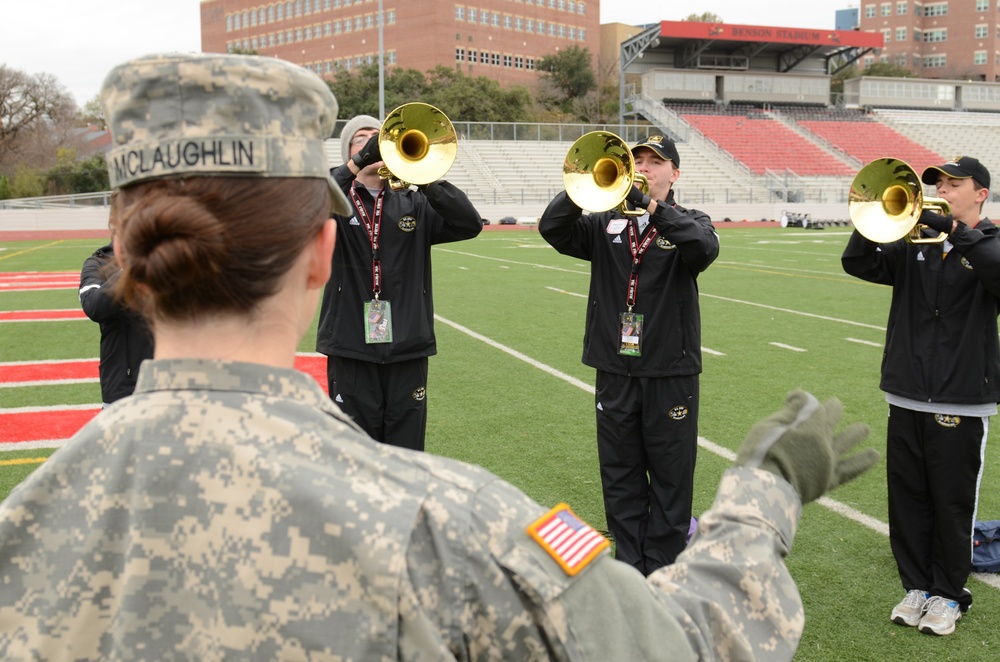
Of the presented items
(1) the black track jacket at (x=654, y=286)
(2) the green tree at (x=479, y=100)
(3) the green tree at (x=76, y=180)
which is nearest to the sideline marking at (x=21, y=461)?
(1) the black track jacket at (x=654, y=286)

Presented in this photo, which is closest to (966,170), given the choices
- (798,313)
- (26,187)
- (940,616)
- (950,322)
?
(950,322)

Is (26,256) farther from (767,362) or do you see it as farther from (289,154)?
(289,154)

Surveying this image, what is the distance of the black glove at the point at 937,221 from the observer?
13.0ft

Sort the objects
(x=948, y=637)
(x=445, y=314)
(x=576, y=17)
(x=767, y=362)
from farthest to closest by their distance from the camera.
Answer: (x=576, y=17), (x=445, y=314), (x=767, y=362), (x=948, y=637)

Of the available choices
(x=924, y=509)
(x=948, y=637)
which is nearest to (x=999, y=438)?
(x=924, y=509)

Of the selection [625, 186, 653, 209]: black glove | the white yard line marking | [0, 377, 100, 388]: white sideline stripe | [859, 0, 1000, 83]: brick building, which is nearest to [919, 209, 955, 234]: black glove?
[625, 186, 653, 209]: black glove

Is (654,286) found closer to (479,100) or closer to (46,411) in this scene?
(46,411)

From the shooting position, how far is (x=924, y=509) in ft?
13.8

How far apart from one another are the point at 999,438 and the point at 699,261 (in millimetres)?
3584

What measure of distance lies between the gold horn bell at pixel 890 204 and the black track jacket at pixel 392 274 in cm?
193

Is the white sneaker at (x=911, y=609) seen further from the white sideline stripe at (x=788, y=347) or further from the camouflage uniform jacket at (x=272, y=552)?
the white sideline stripe at (x=788, y=347)

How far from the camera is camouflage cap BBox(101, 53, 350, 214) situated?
1.06m

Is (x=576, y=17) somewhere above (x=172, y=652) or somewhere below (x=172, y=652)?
above

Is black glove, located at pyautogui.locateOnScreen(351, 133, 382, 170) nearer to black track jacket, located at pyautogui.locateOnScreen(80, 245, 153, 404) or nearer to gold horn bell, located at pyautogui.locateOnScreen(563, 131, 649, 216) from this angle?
gold horn bell, located at pyautogui.locateOnScreen(563, 131, 649, 216)
